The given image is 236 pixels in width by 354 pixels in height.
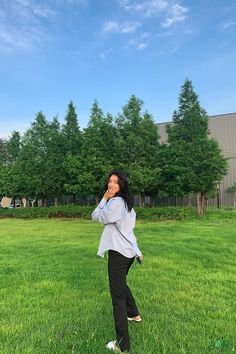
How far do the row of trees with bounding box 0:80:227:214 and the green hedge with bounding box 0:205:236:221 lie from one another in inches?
46.1

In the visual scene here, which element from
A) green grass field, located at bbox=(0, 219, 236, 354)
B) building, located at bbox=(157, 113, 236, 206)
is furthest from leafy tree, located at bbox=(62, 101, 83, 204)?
green grass field, located at bbox=(0, 219, 236, 354)

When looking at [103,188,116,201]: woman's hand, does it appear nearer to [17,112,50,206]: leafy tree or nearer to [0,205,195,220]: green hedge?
[0,205,195,220]: green hedge

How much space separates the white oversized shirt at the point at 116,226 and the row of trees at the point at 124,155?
715 inches

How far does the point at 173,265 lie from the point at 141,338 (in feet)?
12.1

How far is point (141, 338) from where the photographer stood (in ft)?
12.2

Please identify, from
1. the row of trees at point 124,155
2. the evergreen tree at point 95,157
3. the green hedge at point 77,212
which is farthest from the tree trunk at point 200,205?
the evergreen tree at point 95,157

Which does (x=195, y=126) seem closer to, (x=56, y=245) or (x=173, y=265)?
(x=56, y=245)

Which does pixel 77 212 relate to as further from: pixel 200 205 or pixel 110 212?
pixel 110 212

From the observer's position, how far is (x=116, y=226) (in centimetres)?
360

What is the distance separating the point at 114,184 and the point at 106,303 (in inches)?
77.6

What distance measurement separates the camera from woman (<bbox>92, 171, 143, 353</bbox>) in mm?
3432

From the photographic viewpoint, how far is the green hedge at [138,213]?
67.2 ft

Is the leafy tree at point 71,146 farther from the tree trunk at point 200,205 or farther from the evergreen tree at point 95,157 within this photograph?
the tree trunk at point 200,205

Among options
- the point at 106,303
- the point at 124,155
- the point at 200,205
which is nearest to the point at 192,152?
the point at 200,205
